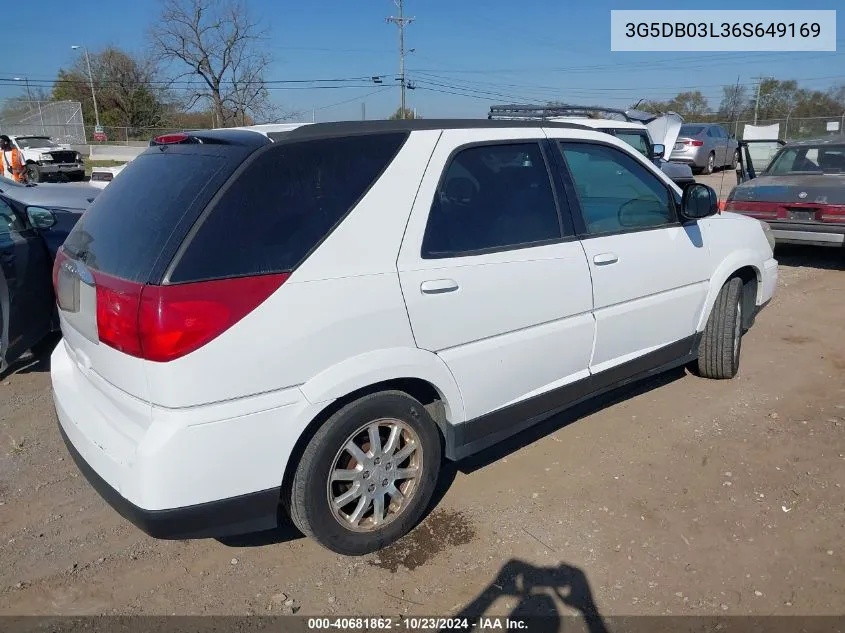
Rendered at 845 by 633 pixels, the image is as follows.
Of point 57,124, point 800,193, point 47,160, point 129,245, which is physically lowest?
point 800,193

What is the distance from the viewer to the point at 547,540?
9.86ft

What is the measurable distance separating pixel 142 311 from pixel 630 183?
9.61ft

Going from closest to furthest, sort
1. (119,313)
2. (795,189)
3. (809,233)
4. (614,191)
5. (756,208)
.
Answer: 1. (119,313)
2. (614,191)
3. (809,233)
4. (795,189)
5. (756,208)

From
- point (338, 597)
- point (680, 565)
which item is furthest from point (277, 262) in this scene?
point (680, 565)

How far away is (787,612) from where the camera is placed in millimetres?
2559

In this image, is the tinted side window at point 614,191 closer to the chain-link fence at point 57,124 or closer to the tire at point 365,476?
the tire at point 365,476

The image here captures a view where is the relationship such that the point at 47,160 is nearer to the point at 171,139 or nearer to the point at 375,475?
the point at 171,139

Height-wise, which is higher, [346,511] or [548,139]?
[548,139]

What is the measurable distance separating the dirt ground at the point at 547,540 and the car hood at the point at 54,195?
454cm

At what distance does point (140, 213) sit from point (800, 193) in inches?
321

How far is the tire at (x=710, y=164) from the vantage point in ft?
68.6

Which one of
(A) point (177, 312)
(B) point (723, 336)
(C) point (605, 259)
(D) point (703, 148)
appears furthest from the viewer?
(D) point (703, 148)

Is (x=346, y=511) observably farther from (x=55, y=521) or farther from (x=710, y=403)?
(x=710, y=403)

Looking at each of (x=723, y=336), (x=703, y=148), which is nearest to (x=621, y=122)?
(x=723, y=336)
